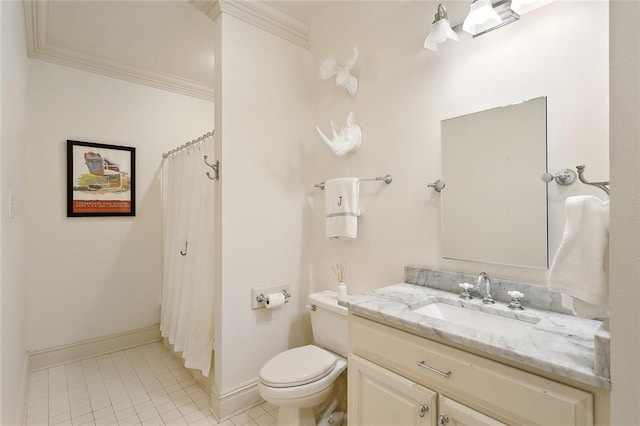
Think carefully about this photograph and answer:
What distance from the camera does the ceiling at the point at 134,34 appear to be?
205cm

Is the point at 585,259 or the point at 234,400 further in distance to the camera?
the point at 234,400

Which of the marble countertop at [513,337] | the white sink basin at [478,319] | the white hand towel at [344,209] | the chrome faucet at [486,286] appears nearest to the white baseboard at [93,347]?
the white hand towel at [344,209]

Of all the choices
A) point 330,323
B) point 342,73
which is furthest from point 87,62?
point 330,323

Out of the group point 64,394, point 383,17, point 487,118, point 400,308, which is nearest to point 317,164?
point 383,17

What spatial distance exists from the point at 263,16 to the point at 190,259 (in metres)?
1.74

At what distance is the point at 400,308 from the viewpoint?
48.9 inches

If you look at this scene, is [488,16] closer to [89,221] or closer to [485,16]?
[485,16]

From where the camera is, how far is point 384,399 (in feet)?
3.98

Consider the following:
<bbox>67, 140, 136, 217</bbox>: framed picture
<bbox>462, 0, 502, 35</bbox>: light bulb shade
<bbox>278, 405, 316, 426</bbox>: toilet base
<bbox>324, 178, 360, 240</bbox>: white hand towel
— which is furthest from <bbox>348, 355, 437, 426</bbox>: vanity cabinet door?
<bbox>67, 140, 136, 217</bbox>: framed picture

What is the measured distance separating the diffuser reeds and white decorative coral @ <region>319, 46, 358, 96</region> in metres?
1.14

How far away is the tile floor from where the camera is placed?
186cm

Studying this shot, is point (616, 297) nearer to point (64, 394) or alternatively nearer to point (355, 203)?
point (355, 203)

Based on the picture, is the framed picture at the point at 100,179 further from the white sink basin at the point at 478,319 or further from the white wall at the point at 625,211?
the white wall at the point at 625,211

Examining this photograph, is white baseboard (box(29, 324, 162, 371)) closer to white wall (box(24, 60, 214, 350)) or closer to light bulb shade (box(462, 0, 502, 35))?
white wall (box(24, 60, 214, 350))
